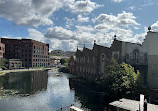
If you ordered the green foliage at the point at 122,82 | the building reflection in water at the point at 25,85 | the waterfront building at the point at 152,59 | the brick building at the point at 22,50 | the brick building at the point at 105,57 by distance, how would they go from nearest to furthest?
the green foliage at the point at 122,82
the waterfront building at the point at 152,59
the brick building at the point at 105,57
the building reflection in water at the point at 25,85
the brick building at the point at 22,50

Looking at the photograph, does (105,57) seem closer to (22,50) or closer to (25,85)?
(25,85)

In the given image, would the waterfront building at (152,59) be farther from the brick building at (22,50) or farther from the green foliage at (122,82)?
the brick building at (22,50)

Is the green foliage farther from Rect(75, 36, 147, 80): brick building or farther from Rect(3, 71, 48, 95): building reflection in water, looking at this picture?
Rect(3, 71, 48, 95): building reflection in water

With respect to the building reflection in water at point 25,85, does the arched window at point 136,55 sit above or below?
above

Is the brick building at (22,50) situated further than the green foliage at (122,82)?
Yes

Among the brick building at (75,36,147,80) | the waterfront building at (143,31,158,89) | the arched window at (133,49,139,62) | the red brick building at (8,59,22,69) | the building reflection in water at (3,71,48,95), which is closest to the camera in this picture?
the waterfront building at (143,31,158,89)

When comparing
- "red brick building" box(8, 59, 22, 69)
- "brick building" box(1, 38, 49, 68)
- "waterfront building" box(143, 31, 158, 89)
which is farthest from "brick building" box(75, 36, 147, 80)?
"brick building" box(1, 38, 49, 68)

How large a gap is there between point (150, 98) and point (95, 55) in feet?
83.2

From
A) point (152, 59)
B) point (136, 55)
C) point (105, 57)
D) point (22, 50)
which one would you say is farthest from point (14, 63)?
point (152, 59)

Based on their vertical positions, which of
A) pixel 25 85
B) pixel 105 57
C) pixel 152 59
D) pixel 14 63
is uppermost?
pixel 105 57

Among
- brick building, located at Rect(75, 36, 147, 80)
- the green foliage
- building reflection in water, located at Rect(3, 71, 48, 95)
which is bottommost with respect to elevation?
building reflection in water, located at Rect(3, 71, 48, 95)

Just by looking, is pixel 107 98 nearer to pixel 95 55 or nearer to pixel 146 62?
pixel 146 62

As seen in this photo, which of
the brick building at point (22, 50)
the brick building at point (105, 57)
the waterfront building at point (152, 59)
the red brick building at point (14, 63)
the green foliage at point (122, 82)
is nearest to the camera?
the green foliage at point (122, 82)

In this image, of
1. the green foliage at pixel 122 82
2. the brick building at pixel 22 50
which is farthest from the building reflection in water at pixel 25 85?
the brick building at pixel 22 50
